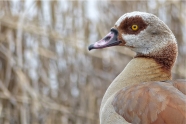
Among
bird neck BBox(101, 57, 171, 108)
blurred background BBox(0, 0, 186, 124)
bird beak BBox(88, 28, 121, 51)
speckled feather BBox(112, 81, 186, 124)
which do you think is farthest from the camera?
blurred background BBox(0, 0, 186, 124)

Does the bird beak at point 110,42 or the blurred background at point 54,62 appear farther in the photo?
the blurred background at point 54,62

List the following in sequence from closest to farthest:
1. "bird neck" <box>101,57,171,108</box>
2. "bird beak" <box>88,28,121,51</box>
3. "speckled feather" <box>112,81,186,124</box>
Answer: "speckled feather" <box>112,81,186,124</box> → "bird neck" <box>101,57,171,108</box> → "bird beak" <box>88,28,121,51</box>

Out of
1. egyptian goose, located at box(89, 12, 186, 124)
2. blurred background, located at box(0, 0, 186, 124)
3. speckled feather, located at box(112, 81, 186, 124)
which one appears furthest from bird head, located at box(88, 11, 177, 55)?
blurred background, located at box(0, 0, 186, 124)

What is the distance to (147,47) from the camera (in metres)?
1.99

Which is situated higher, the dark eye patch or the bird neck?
the dark eye patch

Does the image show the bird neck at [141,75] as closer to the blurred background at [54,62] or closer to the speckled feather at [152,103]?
the speckled feather at [152,103]

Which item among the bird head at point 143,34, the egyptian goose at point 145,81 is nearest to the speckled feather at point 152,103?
the egyptian goose at point 145,81

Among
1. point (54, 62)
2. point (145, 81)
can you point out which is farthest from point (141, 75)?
point (54, 62)

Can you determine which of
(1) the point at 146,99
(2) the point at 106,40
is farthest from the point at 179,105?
(2) the point at 106,40

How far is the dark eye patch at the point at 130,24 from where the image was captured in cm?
197

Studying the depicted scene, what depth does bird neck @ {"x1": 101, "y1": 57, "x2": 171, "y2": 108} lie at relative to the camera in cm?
192

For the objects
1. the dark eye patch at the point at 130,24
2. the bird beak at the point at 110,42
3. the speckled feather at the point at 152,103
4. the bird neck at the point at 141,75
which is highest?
the dark eye patch at the point at 130,24

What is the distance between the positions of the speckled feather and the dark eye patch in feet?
1.05

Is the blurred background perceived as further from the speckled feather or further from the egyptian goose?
the speckled feather
